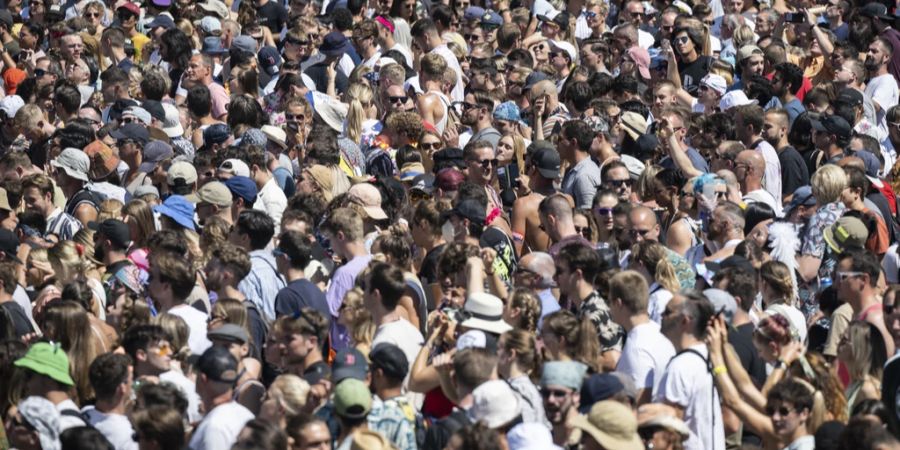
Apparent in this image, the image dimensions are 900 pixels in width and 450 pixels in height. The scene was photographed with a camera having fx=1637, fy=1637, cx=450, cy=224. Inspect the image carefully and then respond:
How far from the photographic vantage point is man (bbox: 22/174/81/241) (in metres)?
11.0

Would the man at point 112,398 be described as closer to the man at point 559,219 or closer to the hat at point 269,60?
the man at point 559,219

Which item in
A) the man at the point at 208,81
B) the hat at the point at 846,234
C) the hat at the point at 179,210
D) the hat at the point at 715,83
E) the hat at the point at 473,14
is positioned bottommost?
the hat at the point at 473,14

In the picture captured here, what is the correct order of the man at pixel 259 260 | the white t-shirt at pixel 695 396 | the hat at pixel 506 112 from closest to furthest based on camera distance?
the white t-shirt at pixel 695 396
the man at pixel 259 260
the hat at pixel 506 112

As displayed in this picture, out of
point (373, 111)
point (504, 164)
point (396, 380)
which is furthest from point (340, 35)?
point (396, 380)

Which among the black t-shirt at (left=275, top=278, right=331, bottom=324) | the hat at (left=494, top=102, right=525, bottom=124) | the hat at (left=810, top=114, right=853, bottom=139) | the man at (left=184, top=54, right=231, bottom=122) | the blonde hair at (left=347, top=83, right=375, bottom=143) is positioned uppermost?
the black t-shirt at (left=275, top=278, right=331, bottom=324)

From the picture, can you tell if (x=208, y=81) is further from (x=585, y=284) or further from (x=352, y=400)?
(x=352, y=400)

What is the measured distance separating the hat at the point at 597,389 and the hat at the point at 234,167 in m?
4.33

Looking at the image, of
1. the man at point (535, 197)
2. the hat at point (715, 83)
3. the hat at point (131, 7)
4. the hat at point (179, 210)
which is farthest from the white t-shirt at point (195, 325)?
the hat at point (131, 7)

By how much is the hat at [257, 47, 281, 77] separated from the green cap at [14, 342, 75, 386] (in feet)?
27.7

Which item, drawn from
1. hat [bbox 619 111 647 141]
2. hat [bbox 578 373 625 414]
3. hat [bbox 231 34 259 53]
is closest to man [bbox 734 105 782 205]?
hat [bbox 619 111 647 141]

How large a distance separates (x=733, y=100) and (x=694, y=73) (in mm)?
1996

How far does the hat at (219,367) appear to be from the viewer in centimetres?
768

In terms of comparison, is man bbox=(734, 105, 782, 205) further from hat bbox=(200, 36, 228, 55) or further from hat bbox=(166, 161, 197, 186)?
hat bbox=(200, 36, 228, 55)

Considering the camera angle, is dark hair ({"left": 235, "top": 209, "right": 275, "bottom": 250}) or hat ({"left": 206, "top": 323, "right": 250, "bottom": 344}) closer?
hat ({"left": 206, "top": 323, "right": 250, "bottom": 344})
